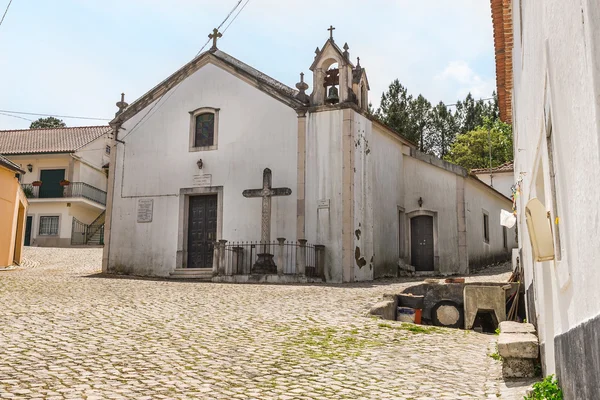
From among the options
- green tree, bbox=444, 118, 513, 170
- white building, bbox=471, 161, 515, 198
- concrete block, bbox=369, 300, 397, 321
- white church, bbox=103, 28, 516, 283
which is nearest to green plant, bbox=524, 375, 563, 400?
concrete block, bbox=369, 300, 397, 321

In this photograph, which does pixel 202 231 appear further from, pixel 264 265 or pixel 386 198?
pixel 386 198

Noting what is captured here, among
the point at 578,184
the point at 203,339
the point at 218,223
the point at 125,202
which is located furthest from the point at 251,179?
the point at 578,184

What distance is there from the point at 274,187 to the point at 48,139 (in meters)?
27.0

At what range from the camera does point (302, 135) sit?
1838cm

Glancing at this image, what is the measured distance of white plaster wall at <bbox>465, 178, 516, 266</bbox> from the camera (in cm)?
2180

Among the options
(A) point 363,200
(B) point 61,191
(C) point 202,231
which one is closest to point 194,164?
(C) point 202,231

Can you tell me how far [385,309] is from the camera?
35.1 ft

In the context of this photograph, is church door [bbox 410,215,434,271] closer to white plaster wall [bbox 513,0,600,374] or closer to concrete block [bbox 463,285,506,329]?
concrete block [bbox 463,285,506,329]

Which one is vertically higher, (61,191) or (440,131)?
(440,131)

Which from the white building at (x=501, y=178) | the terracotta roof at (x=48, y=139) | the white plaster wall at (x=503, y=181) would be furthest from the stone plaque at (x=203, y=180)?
the terracotta roof at (x=48, y=139)

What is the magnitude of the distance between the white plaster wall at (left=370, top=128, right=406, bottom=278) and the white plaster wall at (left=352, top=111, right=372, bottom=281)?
1.70 feet

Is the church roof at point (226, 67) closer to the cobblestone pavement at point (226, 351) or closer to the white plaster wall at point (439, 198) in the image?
the white plaster wall at point (439, 198)

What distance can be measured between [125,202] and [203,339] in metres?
13.5

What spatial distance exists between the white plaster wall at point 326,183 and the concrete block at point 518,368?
11.1 meters
